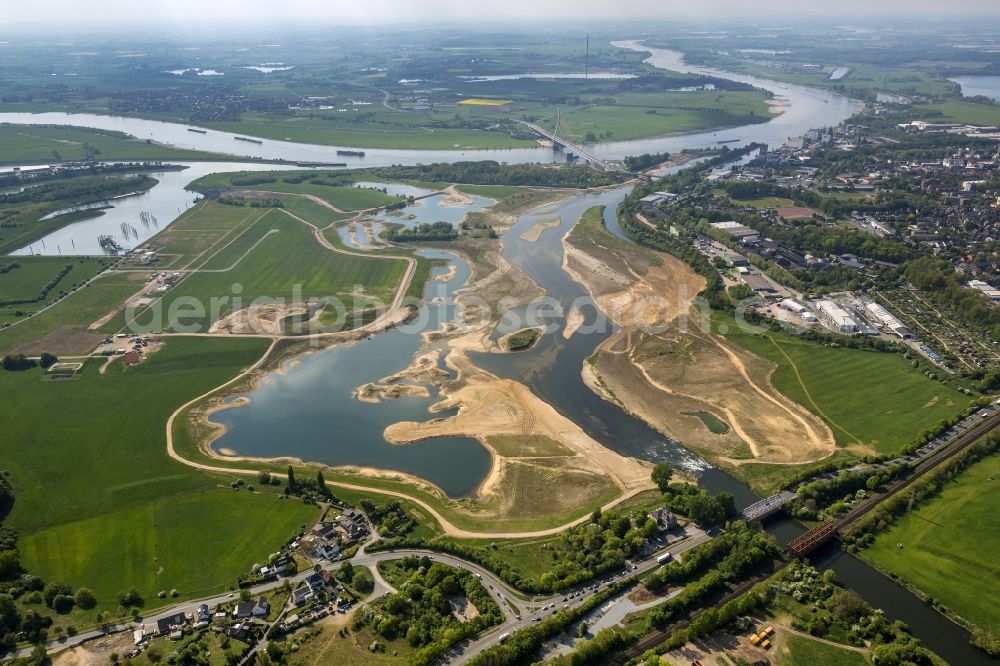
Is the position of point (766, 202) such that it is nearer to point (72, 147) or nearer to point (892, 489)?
point (892, 489)

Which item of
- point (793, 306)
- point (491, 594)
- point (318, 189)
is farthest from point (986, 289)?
point (318, 189)

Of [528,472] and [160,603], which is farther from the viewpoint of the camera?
[528,472]

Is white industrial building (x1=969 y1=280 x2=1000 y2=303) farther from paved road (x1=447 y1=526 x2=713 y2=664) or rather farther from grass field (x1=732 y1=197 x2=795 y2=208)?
paved road (x1=447 y1=526 x2=713 y2=664)

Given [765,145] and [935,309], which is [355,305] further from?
[765,145]

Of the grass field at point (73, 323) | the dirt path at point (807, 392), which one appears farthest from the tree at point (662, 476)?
the grass field at point (73, 323)

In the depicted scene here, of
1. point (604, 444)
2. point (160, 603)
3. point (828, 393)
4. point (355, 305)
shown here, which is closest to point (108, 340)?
point (355, 305)

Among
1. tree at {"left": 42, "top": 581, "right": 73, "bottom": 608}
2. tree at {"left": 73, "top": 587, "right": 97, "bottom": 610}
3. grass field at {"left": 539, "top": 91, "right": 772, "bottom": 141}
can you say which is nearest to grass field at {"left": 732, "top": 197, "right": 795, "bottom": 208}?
grass field at {"left": 539, "top": 91, "right": 772, "bottom": 141}

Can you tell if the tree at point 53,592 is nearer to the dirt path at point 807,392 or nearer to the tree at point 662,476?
the tree at point 662,476

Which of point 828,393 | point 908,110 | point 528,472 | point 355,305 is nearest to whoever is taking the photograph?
point 528,472
